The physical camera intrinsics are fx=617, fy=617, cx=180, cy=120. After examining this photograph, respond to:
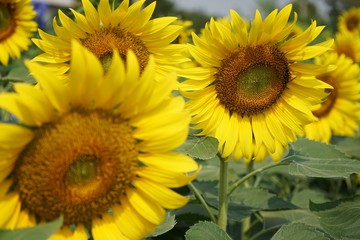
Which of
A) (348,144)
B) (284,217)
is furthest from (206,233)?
(348,144)

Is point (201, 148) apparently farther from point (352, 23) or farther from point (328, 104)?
point (352, 23)

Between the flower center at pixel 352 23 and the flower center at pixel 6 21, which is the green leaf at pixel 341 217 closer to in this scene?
the flower center at pixel 6 21

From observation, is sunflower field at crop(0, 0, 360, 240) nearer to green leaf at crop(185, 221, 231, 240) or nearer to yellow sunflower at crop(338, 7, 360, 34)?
green leaf at crop(185, 221, 231, 240)

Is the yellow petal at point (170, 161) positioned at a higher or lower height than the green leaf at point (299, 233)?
higher

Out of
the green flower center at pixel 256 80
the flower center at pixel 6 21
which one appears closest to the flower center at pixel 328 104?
the green flower center at pixel 256 80

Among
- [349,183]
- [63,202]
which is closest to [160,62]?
[63,202]

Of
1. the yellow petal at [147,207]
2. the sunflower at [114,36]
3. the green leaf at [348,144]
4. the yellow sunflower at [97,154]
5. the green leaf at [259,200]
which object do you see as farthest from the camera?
the green leaf at [348,144]

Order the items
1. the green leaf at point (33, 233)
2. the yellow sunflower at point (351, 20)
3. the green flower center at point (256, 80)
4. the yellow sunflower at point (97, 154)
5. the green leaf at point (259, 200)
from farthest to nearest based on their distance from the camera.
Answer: the yellow sunflower at point (351, 20) → the green leaf at point (259, 200) → the green flower center at point (256, 80) → the yellow sunflower at point (97, 154) → the green leaf at point (33, 233)
